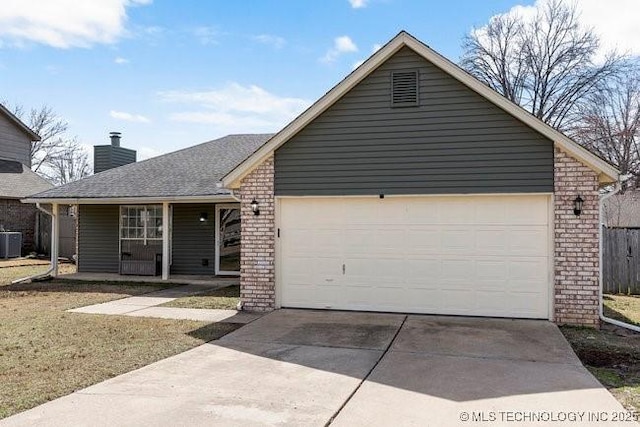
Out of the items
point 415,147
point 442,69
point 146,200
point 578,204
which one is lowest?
point 578,204

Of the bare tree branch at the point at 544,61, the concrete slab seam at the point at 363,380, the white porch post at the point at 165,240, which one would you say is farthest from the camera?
the bare tree branch at the point at 544,61

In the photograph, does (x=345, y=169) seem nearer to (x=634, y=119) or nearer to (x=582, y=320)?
(x=582, y=320)

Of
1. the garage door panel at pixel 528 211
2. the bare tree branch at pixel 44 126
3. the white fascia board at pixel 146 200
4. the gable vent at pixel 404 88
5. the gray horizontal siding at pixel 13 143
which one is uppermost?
the bare tree branch at pixel 44 126

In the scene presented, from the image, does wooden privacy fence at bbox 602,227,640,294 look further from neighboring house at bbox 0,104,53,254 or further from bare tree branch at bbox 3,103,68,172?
bare tree branch at bbox 3,103,68,172

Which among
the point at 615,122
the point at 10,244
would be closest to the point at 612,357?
the point at 10,244

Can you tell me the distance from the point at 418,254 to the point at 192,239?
833 centimetres

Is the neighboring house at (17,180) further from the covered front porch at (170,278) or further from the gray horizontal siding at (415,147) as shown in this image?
the gray horizontal siding at (415,147)

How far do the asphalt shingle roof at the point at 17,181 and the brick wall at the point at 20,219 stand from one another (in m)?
0.42

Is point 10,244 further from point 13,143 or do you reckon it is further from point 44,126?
point 44,126

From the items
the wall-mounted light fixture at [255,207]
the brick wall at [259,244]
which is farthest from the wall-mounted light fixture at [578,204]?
the wall-mounted light fixture at [255,207]

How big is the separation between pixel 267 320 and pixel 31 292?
7213 millimetres

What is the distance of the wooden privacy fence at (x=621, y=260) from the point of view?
12570mm

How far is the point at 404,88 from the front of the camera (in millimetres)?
9156

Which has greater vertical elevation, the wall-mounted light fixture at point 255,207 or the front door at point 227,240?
the wall-mounted light fixture at point 255,207
